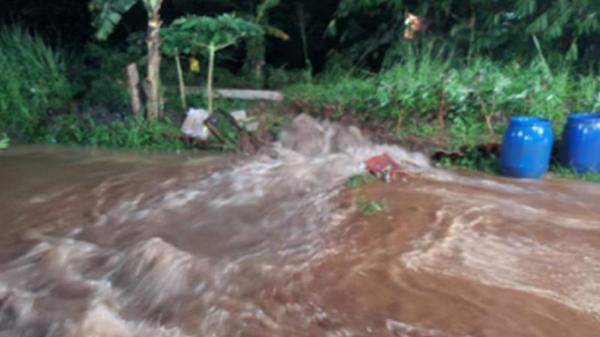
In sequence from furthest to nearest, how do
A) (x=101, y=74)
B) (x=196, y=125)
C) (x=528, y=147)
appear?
(x=101, y=74)
(x=196, y=125)
(x=528, y=147)

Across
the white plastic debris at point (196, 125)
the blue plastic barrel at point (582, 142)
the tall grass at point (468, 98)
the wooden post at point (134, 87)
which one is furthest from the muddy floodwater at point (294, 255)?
the wooden post at point (134, 87)

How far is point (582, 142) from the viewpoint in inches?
249

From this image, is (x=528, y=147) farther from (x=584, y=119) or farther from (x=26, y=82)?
(x=26, y=82)

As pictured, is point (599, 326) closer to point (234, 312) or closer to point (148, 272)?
point (234, 312)

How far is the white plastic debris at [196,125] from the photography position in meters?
8.20

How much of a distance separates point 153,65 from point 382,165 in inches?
150

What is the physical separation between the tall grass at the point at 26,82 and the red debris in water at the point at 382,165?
5.42 meters

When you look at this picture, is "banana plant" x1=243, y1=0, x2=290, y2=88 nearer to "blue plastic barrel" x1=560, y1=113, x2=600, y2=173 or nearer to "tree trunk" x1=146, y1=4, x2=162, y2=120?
"tree trunk" x1=146, y1=4, x2=162, y2=120

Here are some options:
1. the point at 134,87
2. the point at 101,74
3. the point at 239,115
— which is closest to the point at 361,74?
the point at 239,115

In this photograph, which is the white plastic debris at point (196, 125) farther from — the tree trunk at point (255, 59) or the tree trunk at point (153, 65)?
the tree trunk at point (255, 59)

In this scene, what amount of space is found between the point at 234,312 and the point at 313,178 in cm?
300

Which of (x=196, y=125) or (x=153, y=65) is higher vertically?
(x=153, y=65)

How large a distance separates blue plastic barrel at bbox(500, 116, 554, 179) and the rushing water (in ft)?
0.58

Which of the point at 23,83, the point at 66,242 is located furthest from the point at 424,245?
the point at 23,83
